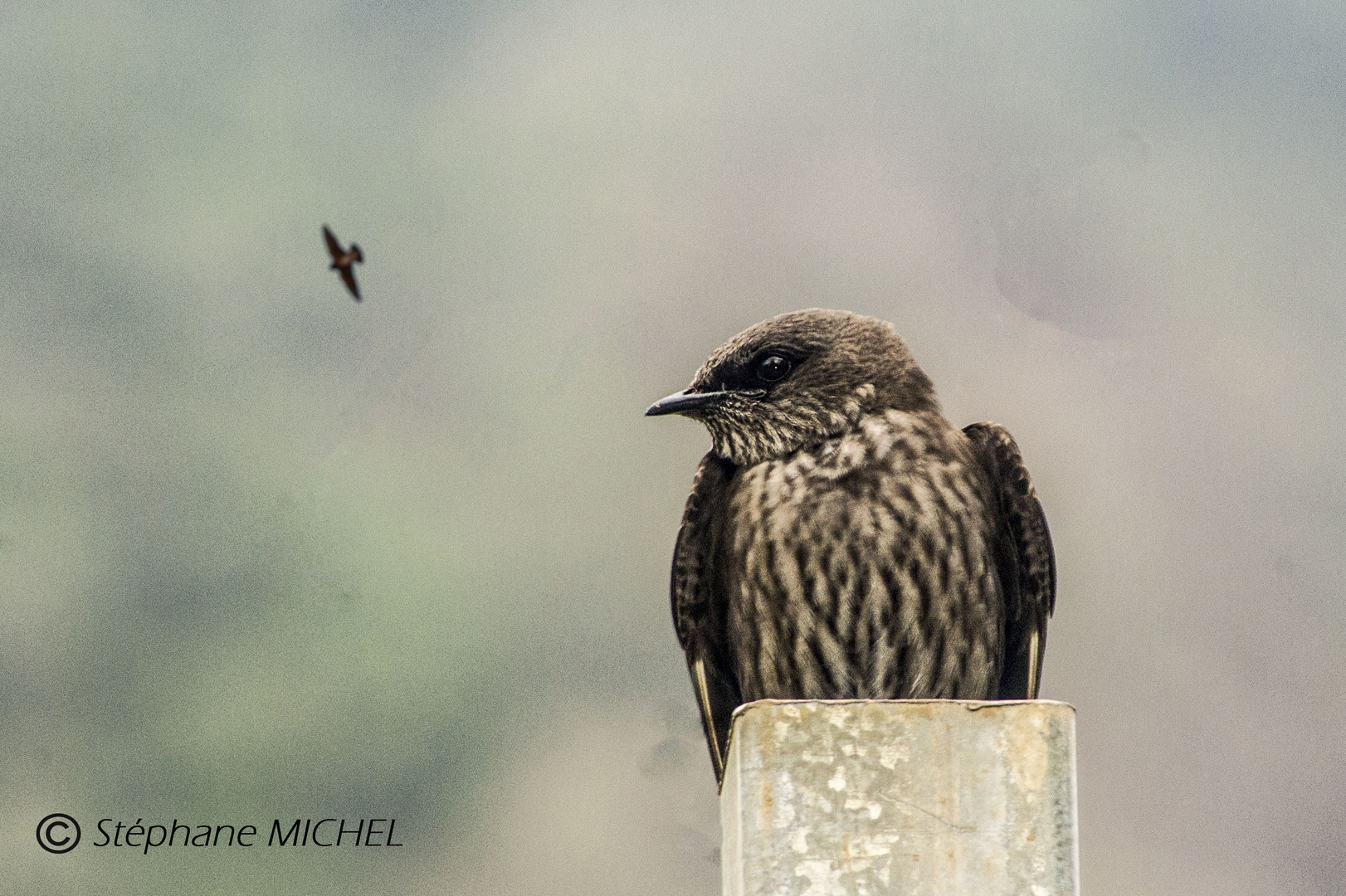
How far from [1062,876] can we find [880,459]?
3.05 meters

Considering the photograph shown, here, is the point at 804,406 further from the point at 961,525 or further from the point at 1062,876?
the point at 1062,876

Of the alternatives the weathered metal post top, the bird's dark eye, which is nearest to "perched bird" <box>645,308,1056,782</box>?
the bird's dark eye

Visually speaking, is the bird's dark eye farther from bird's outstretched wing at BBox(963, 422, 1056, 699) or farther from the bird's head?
bird's outstretched wing at BBox(963, 422, 1056, 699)

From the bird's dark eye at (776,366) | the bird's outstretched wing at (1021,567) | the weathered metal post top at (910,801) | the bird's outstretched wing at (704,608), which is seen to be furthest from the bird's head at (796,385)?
the weathered metal post top at (910,801)

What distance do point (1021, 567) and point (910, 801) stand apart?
3.18 m

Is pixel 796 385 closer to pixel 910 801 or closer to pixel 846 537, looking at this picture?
pixel 846 537

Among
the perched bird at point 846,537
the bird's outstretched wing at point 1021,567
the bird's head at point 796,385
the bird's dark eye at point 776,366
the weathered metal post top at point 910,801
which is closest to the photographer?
the weathered metal post top at point 910,801

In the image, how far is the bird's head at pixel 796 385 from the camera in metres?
7.26

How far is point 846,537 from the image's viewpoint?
22.1 ft

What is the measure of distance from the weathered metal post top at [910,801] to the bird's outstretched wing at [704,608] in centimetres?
313

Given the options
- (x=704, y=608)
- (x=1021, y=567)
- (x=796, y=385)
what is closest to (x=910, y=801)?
(x=1021, y=567)

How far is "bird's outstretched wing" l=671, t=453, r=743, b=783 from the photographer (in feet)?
24.0

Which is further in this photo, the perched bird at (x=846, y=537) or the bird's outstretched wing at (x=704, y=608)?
the bird's outstretched wing at (x=704, y=608)

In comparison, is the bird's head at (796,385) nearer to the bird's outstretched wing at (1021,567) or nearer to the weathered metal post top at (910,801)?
the bird's outstretched wing at (1021,567)
